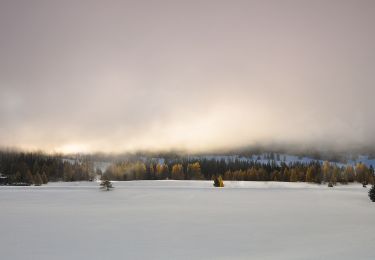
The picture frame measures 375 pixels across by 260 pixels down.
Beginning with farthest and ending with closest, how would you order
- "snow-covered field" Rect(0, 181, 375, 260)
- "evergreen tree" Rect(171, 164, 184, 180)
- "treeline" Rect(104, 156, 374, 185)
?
"evergreen tree" Rect(171, 164, 184, 180)
"treeline" Rect(104, 156, 374, 185)
"snow-covered field" Rect(0, 181, 375, 260)

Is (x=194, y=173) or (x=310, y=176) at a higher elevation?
(x=194, y=173)

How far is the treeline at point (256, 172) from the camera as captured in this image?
357 feet

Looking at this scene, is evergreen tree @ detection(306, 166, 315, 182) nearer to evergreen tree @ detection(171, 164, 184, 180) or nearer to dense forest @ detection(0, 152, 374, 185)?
dense forest @ detection(0, 152, 374, 185)

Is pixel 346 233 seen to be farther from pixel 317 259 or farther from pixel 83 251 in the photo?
pixel 83 251

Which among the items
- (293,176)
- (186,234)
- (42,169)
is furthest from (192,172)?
(186,234)

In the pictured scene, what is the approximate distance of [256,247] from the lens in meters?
14.5

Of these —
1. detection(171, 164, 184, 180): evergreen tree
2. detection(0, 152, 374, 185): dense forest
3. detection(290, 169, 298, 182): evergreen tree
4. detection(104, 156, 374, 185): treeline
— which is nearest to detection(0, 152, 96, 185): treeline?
detection(0, 152, 374, 185): dense forest

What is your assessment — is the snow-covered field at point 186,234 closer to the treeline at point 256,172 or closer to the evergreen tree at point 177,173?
the treeline at point 256,172

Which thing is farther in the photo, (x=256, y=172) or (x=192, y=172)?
(x=192, y=172)

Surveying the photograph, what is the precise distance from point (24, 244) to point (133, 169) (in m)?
128

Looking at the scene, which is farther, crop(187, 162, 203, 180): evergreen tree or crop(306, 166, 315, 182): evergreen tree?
crop(187, 162, 203, 180): evergreen tree

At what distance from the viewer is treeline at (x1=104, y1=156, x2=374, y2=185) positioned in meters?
109

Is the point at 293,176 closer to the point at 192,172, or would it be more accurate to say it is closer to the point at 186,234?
the point at 192,172

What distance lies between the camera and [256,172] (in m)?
121
